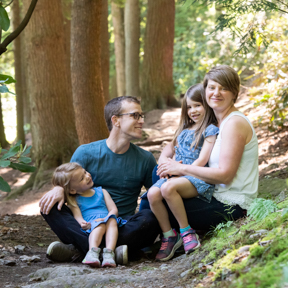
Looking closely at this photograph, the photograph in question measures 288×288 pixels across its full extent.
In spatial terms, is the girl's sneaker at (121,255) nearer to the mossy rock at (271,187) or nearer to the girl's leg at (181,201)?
the girl's leg at (181,201)

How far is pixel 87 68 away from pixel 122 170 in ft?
9.29

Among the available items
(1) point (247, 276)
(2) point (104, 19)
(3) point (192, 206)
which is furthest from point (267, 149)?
(2) point (104, 19)

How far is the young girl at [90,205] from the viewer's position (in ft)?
11.3

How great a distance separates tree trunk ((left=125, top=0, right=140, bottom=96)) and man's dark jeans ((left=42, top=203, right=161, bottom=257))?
10.1m

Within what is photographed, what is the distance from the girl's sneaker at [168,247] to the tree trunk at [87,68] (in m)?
3.38

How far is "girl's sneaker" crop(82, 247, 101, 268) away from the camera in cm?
324

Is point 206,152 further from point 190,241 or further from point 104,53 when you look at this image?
point 104,53

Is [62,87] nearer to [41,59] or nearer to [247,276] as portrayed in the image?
→ [41,59]

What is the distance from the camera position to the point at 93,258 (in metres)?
3.25

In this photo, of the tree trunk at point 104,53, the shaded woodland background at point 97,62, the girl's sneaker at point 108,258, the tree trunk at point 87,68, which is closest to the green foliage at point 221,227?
the girl's sneaker at point 108,258

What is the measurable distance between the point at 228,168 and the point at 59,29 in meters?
6.44

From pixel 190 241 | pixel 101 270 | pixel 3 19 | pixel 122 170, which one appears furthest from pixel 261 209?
pixel 3 19

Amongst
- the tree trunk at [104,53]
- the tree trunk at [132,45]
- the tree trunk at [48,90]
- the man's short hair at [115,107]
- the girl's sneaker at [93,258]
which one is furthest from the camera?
the tree trunk at [132,45]

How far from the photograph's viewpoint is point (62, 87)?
8.50m
